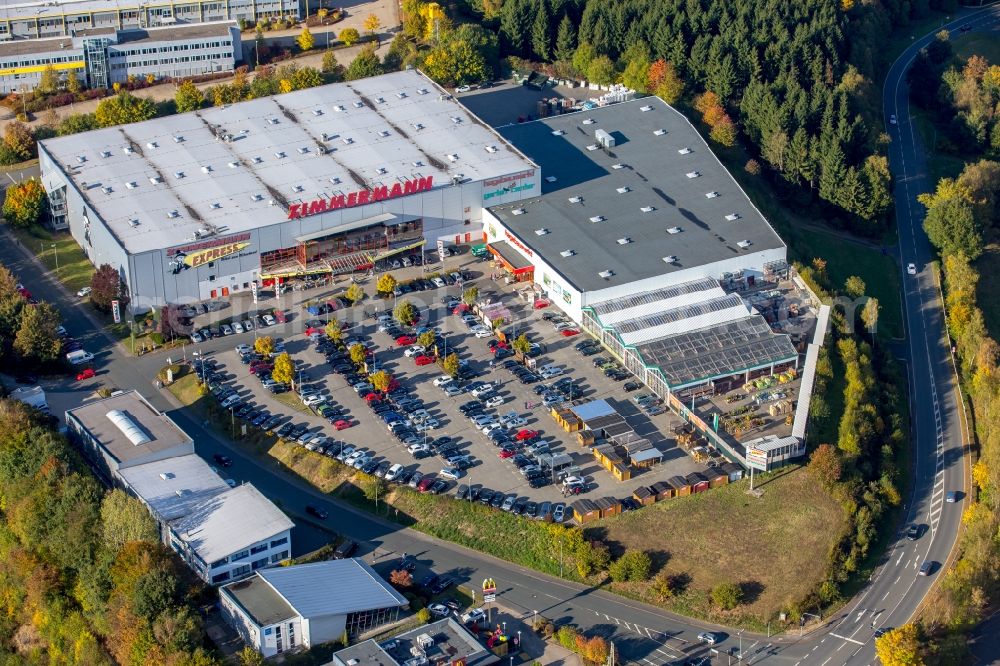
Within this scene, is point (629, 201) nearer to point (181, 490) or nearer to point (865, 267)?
point (865, 267)

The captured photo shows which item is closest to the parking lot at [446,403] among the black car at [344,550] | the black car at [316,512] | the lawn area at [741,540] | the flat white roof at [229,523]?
the lawn area at [741,540]

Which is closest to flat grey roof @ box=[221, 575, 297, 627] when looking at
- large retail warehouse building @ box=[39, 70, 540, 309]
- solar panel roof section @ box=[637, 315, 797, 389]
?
solar panel roof section @ box=[637, 315, 797, 389]

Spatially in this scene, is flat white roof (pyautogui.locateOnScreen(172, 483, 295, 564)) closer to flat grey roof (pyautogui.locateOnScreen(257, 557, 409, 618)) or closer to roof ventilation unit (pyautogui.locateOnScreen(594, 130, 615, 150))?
flat grey roof (pyautogui.locateOnScreen(257, 557, 409, 618))

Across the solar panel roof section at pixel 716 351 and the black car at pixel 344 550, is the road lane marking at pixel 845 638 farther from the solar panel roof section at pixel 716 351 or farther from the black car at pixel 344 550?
the black car at pixel 344 550

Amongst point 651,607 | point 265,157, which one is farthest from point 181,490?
point 265,157

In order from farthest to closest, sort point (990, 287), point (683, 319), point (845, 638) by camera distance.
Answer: point (990, 287) → point (683, 319) → point (845, 638)

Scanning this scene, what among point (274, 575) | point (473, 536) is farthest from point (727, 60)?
point (274, 575)
